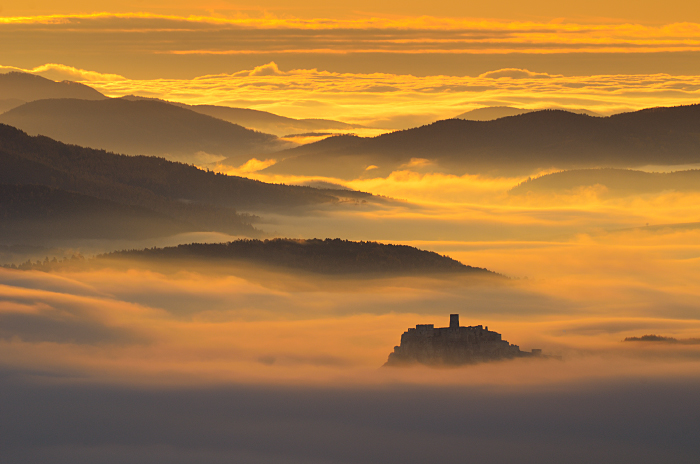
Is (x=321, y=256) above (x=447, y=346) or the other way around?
above

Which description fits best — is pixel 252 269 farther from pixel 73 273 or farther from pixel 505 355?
pixel 505 355

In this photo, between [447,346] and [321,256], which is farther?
[321,256]

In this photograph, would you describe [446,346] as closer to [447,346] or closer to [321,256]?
[447,346]

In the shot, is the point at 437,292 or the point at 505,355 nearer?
the point at 505,355

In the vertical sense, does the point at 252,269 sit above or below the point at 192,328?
above

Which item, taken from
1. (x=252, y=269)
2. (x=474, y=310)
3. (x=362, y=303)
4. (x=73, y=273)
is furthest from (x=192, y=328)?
(x=252, y=269)

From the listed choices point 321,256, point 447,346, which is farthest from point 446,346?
point 321,256
